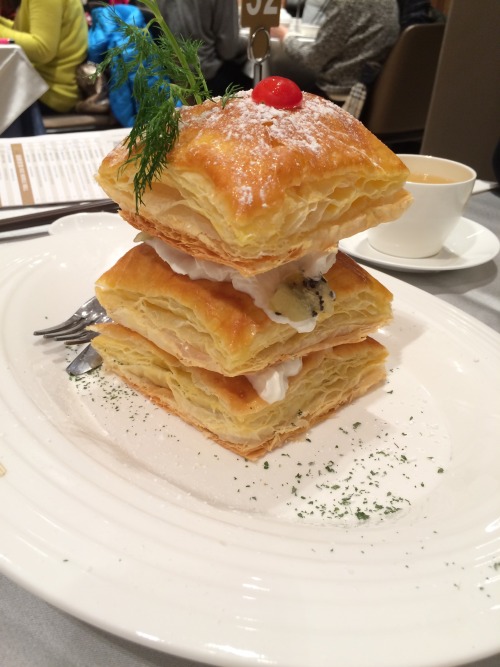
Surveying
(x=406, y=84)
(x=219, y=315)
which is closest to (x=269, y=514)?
(x=219, y=315)

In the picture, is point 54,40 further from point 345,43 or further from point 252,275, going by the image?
point 252,275

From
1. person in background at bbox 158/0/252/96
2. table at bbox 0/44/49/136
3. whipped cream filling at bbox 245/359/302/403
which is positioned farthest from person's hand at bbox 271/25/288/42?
whipped cream filling at bbox 245/359/302/403

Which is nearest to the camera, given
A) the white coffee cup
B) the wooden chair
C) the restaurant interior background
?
the white coffee cup

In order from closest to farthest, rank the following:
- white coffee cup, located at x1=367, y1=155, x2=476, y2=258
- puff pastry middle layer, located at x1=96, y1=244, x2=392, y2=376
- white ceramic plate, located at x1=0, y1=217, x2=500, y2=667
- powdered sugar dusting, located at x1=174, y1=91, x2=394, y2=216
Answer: white ceramic plate, located at x1=0, y1=217, x2=500, y2=667 < powdered sugar dusting, located at x1=174, y1=91, x2=394, y2=216 < puff pastry middle layer, located at x1=96, y1=244, x2=392, y2=376 < white coffee cup, located at x1=367, y1=155, x2=476, y2=258

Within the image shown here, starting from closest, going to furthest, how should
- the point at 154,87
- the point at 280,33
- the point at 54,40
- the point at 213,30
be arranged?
1. the point at 154,87
2. the point at 54,40
3. the point at 213,30
4. the point at 280,33

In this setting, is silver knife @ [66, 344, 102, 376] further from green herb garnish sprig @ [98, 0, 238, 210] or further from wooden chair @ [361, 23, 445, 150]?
wooden chair @ [361, 23, 445, 150]

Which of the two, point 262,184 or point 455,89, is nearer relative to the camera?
point 262,184

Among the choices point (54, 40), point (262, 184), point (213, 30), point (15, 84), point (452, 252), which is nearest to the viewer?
point (262, 184)
